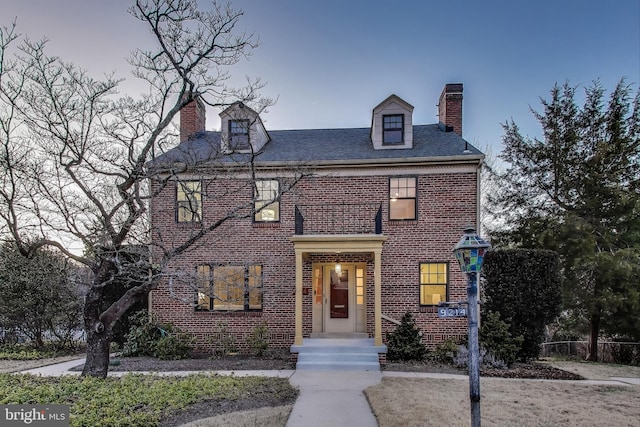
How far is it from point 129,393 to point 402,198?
911 centimetres

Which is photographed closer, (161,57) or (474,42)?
(161,57)

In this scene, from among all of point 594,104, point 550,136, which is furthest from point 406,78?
point 594,104

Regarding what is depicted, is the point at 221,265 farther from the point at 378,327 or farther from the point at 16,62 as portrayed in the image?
the point at 16,62

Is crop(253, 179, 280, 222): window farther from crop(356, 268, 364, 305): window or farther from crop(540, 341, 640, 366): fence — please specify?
crop(540, 341, 640, 366): fence

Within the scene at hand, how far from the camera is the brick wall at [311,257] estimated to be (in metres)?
12.2

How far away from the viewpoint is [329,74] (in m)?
14.1

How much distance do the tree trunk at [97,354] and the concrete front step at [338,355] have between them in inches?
180

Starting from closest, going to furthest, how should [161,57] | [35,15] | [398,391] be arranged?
[398,391] → [161,57] → [35,15]

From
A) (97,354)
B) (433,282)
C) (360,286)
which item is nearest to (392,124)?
(433,282)

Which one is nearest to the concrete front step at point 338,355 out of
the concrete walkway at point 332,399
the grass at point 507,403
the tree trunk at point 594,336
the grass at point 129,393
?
the concrete walkway at point 332,399

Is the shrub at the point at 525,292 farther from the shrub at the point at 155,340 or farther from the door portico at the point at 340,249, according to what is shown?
the shrub at the point at 155,340

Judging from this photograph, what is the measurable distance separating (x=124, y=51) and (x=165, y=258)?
4901 mm

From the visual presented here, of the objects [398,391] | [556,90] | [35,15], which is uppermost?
[556,90]

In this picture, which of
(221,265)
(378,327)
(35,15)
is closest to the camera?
(35,15)
